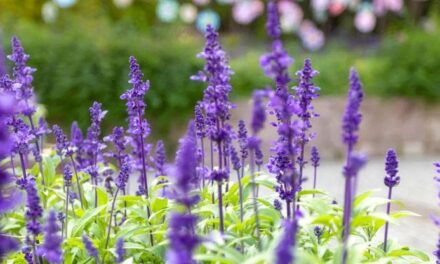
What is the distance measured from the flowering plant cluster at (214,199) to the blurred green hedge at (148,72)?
17.6 feet

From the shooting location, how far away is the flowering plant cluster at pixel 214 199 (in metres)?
2.25

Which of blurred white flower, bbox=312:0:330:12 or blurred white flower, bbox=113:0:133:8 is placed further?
blurred white flower, bbox=312:0:330:12

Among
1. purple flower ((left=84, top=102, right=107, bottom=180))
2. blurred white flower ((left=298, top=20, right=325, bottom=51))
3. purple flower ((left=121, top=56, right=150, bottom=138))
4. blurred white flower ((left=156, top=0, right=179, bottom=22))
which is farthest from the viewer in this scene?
blurred white flower ((left=298, top=20, right=325, bottom=51))

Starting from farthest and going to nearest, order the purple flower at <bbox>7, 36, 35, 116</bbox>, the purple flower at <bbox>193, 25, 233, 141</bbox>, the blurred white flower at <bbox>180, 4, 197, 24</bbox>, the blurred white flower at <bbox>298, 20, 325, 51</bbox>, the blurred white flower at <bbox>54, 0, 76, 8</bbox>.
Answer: the blurred white flower at <bbox>180, 4, 197, 24</bbox> → the blurred white flower at <bbox>298, 20, 325, 51</bbox> → the blurred white flower at <bbox>54, 0, 76, 8</bbox> → the purple flower at <bbox>7, 36, 35, 116</bbox> → the purple flower at <bbox>193, 25, 233, 141</bbox>

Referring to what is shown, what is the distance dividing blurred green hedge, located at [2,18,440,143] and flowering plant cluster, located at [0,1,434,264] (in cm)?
537

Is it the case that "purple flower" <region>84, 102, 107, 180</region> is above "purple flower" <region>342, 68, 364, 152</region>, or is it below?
below

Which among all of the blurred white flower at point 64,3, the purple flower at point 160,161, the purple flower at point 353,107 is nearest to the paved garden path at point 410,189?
the purple flower at point 160,161

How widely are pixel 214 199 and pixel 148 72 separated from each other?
250 inches

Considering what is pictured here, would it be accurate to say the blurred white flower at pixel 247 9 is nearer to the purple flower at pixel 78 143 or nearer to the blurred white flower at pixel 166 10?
the blurred white flower at pixel 166 10

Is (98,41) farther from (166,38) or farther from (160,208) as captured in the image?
(160,208)

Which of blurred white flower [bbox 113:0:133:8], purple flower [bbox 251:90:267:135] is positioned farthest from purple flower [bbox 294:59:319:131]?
blurred white flower [bbox 113:0:133:8]

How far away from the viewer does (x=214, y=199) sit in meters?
3.30

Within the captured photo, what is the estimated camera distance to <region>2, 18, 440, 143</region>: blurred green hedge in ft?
30.6

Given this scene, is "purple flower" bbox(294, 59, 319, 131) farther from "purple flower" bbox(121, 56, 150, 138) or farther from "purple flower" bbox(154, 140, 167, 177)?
"purple flower" bbox(154, 140, 167, 177)
